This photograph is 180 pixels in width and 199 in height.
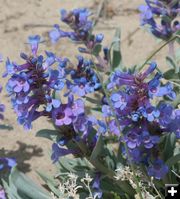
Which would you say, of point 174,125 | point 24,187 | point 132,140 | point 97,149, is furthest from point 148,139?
point 24,187

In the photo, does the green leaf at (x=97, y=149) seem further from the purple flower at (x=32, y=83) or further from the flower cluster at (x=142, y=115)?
the purple flower at (x=32, y=83)

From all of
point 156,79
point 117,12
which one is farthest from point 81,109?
point 117,12

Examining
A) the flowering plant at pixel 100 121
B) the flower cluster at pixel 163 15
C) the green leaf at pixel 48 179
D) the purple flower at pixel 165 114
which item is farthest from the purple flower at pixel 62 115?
the flower cluster at pixel 163 15

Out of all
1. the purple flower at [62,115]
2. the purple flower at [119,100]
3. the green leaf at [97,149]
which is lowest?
the green leaf at [97,149]

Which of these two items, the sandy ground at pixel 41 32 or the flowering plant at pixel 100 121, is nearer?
the flowering plant at pixel 100 121

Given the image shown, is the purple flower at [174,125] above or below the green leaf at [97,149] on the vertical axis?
above

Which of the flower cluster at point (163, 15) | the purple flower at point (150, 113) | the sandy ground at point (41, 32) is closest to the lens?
the purple flower at point (150, 113)

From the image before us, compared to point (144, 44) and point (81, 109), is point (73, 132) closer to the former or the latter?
point (81, 109)

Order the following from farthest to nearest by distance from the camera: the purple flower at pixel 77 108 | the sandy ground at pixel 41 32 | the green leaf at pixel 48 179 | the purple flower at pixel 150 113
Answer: the sandy ground at pixel 41 32 → the green leaf at pixel 48 179 → the purple flower at pixel 77 108 → the purple flower at pixel 150 113
